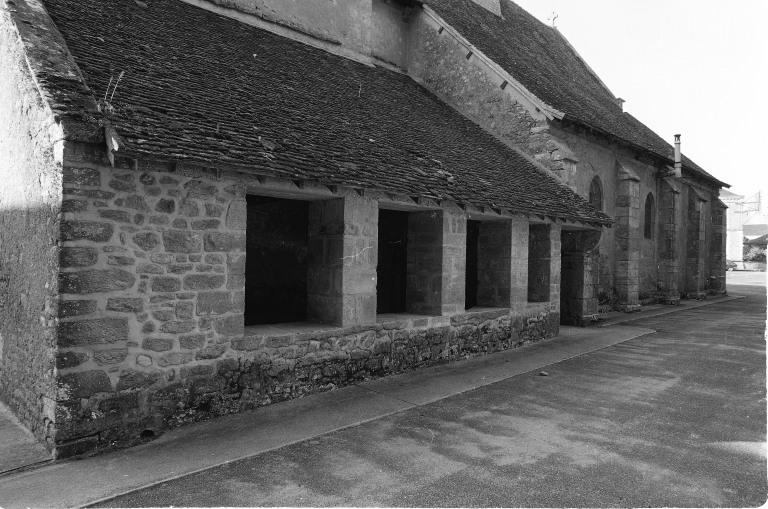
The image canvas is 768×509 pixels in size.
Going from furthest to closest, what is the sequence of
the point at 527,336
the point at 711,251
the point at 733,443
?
the point at 711,251
the point at 527,336
the point at 733,443

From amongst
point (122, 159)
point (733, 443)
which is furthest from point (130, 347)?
point (733, 443)

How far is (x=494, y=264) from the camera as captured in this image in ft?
31.9

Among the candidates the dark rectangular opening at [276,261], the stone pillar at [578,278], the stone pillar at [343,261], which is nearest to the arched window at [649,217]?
the stone pillar at [578,278]

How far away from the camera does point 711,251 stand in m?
23.2

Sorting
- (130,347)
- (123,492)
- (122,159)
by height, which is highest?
(122,159)

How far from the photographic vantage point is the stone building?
15.0 feet

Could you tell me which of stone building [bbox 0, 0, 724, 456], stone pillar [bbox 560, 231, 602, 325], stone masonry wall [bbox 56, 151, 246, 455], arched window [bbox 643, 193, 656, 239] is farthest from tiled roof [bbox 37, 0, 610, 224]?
arched window [bbox 643, 193, 656, 239]

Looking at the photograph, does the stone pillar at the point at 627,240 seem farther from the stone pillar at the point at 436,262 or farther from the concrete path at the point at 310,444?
the stone pillar at the point at 436,262

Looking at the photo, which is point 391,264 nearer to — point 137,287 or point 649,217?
point 137,287

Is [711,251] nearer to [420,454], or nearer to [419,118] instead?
[419,118]

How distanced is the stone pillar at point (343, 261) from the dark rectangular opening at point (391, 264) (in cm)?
227

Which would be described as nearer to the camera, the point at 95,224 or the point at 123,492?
the point at 123,492

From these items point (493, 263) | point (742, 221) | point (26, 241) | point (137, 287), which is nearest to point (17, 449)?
point (137, 287)

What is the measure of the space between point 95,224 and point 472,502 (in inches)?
152
